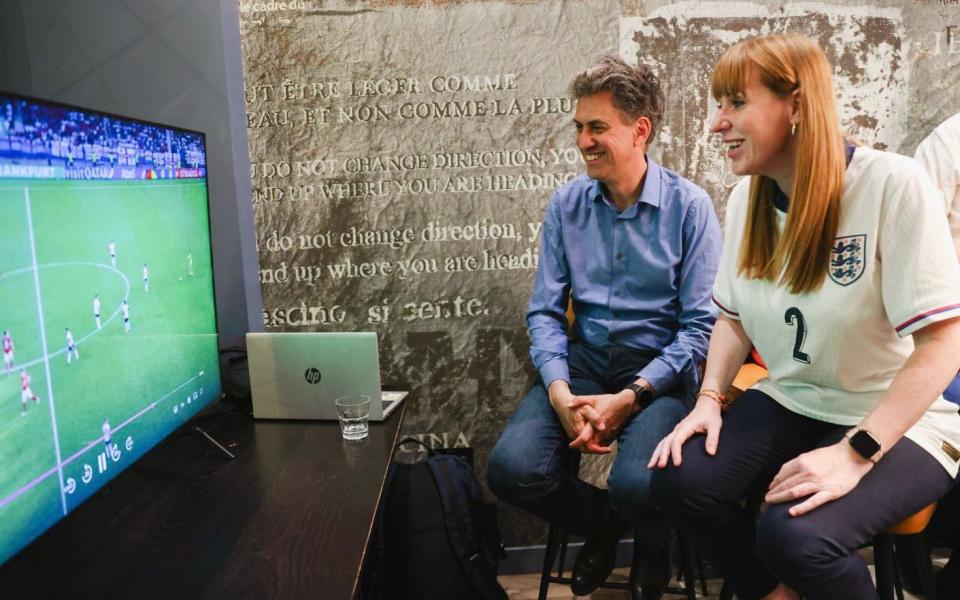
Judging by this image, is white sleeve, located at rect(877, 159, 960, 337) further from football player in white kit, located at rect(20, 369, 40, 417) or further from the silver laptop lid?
football player in white kit, located at rect(20, 369, 40, 417)

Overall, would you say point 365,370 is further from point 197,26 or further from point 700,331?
point 197,26

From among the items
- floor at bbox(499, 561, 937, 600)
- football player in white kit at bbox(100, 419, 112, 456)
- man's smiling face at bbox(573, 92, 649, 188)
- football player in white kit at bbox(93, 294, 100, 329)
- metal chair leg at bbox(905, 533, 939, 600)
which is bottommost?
floor at bbox(499, 561, 937, 600)

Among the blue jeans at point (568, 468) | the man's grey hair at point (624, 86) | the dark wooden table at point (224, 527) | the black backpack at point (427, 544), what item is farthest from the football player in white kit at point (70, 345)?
the man's grey hair at point (624, 86)

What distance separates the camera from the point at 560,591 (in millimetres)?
2541

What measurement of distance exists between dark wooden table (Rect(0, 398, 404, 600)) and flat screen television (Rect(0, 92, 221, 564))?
0.32 ft

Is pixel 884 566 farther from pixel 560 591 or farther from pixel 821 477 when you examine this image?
pixel 560 591

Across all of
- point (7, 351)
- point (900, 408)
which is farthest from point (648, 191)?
point (7, 351)

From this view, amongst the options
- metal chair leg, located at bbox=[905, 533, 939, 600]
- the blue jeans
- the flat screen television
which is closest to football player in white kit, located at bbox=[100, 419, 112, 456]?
the flat screen television

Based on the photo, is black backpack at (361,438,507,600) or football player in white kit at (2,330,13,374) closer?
football player in white kit at (2,330,13,374)

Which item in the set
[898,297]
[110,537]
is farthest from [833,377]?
[110,537]

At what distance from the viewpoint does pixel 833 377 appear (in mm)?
1646

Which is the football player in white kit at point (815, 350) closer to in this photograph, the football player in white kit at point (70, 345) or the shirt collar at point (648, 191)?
the shirt collar at point (648, 191)

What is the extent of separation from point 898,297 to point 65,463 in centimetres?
157

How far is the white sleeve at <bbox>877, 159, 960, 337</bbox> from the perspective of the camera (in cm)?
145
